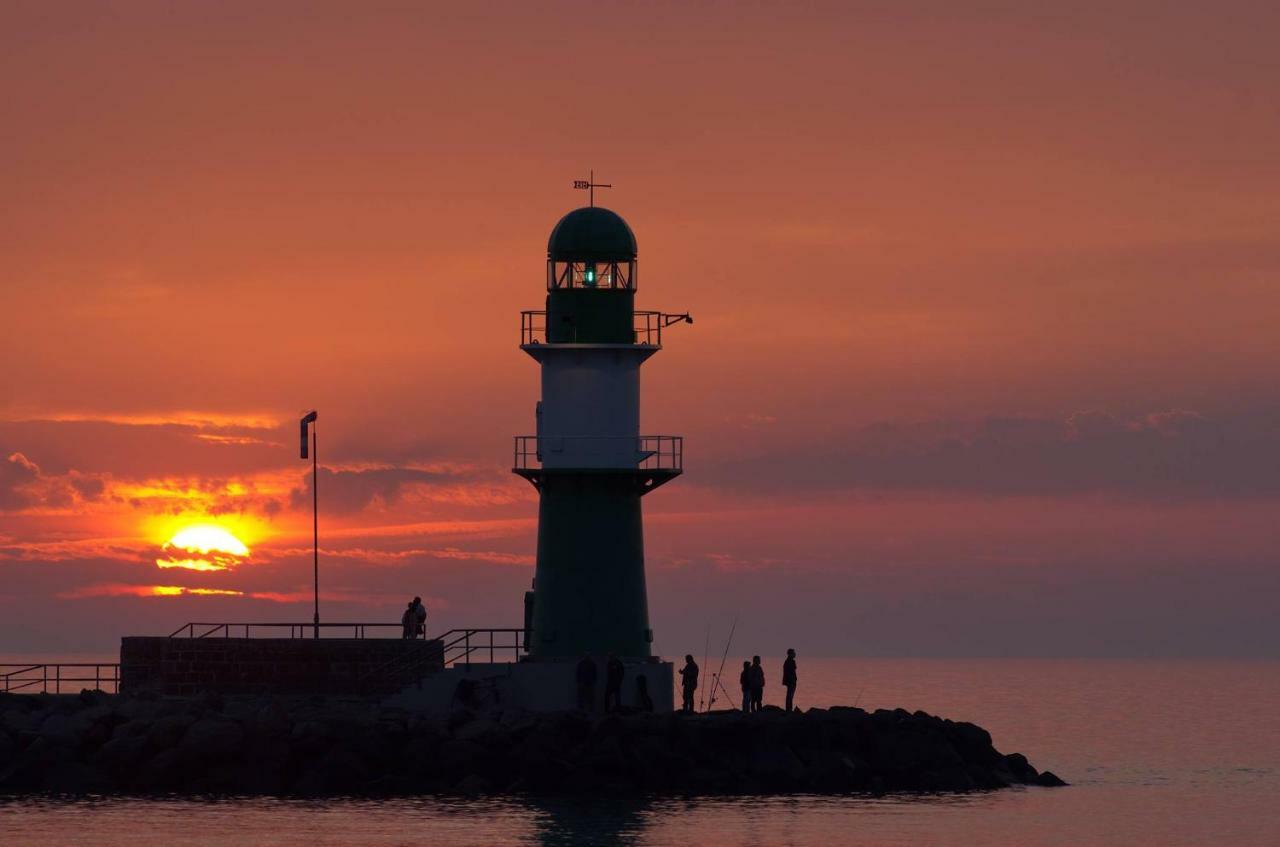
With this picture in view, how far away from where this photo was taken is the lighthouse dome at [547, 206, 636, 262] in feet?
162

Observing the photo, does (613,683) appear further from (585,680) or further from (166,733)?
(166,733)

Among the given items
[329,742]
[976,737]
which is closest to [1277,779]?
[976,737]

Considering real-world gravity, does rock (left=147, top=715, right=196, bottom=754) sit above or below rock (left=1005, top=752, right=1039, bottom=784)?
above

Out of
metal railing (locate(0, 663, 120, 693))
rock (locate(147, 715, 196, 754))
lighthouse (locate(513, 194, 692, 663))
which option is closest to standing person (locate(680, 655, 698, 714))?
lighthouse (locate(513, 194, 692, 663))

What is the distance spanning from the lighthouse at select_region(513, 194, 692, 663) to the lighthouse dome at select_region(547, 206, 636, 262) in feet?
0.10

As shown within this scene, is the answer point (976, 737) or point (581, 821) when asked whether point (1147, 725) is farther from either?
point (581, 821)

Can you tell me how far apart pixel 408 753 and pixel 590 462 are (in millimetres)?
7121

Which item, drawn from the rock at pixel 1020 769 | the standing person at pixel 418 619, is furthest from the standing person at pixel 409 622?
the rock at pixel 1020 769

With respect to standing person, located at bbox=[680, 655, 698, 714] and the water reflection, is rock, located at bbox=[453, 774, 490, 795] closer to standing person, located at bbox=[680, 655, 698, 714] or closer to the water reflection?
the water reflection

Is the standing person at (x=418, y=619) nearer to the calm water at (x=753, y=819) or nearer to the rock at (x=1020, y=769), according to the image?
the calm water at (x=753, y=819)

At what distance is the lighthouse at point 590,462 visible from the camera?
4881 centimetres

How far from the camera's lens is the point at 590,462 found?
4891 cm

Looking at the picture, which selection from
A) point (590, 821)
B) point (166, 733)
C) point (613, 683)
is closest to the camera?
point (590, 821)

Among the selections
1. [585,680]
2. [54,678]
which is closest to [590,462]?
[585,680]
